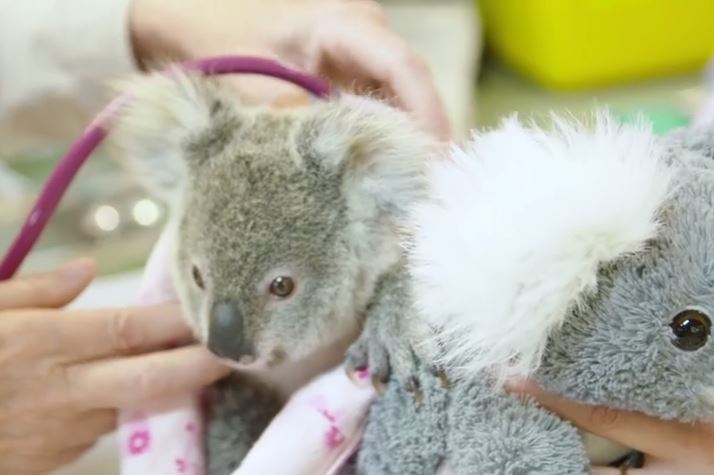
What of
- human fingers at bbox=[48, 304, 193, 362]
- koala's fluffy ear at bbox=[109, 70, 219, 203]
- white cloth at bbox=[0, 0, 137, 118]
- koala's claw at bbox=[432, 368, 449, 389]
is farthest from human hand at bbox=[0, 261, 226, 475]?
white cloth at bbox=[0, 0, 137, 118]

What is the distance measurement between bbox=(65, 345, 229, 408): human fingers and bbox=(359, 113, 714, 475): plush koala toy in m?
0.21

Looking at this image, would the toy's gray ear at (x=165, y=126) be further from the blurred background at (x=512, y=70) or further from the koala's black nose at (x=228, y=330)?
the blurred background at (x=512, y=70)

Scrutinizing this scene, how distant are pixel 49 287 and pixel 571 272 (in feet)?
1.53

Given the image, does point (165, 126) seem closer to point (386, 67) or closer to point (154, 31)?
point (386, 67)

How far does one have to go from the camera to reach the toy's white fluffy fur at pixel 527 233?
453 millimetres

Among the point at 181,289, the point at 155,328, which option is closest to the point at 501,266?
the point at 181,289

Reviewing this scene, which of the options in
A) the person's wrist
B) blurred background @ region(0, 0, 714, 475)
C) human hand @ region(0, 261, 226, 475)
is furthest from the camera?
blurred background @ region(0, 0, 714, 475)

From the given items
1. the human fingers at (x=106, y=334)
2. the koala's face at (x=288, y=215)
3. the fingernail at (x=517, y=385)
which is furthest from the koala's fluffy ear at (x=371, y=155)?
the human fingers at (x=106, y=334)

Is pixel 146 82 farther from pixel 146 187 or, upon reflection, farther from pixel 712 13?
pixel 712 13

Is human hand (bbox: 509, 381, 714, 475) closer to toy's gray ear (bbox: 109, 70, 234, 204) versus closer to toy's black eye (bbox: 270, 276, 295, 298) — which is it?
toy's black eye (bbox: 270, 276, 295, 298)

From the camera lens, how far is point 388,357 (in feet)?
1.85

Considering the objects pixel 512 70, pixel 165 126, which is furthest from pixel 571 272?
pixel 512 70

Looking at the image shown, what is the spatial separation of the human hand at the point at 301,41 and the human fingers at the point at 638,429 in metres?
0.26

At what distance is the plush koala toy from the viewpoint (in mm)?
454
